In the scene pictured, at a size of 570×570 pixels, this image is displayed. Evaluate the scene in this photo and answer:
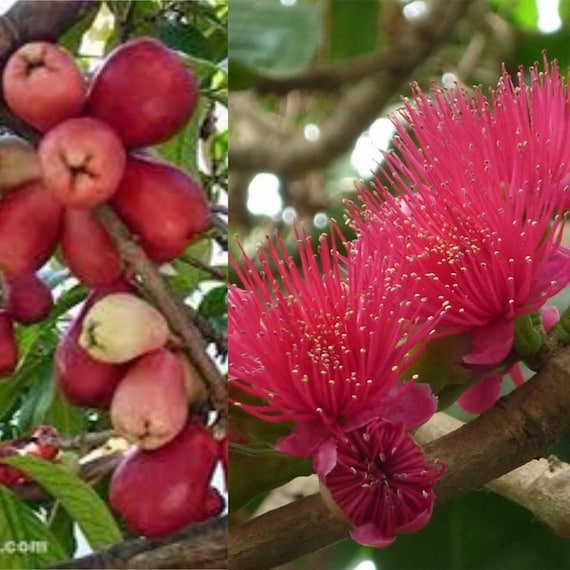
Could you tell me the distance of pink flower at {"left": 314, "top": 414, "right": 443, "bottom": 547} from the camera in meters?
0.74

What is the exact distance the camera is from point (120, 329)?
2.45 ft

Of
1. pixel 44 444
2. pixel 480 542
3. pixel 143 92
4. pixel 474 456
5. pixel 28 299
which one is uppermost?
pixel 143 92

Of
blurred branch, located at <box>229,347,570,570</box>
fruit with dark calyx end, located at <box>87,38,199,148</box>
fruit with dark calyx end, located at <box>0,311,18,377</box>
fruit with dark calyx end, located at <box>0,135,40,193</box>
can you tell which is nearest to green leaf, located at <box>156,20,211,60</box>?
fruit with dark calyx end, located at <box>87,38,199,148</box>

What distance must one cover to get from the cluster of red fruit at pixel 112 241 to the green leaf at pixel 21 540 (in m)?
0.07

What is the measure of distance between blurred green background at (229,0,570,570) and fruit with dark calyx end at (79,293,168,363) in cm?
15

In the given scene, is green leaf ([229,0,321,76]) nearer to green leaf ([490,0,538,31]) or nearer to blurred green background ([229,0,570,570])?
blurred green background ([229,0,570,570])

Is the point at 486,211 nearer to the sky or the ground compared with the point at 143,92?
nearer to the ground

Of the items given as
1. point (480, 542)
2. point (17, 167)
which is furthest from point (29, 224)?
point (480, 542)

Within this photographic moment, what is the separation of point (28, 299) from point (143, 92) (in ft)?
0.59

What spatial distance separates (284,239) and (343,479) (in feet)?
0.79

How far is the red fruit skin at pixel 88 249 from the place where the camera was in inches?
29.4

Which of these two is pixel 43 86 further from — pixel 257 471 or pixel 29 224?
pixel 257 471

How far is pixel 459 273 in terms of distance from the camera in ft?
2.46

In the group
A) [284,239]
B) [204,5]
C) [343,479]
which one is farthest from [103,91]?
[343,479]
